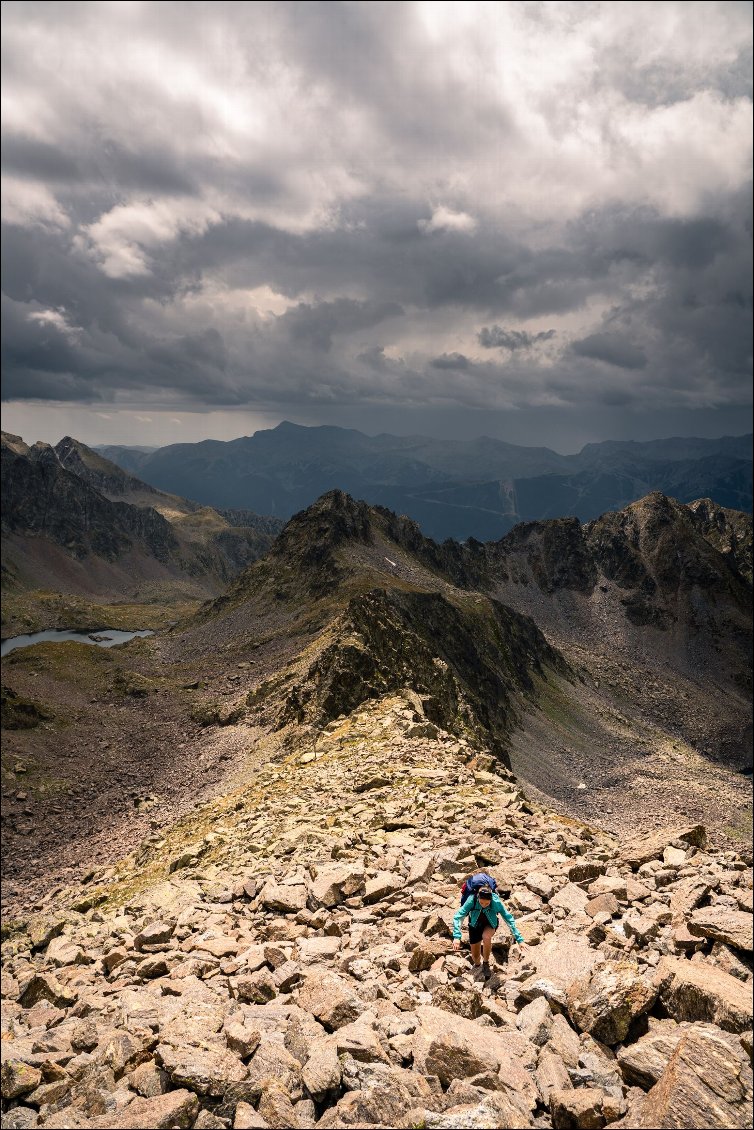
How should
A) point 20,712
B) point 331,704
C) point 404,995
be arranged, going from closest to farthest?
point 404,995 → point 331,704 → point 20,712

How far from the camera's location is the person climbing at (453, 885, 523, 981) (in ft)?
43.0

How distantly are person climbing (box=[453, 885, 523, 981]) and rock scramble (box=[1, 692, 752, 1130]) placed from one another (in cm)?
33

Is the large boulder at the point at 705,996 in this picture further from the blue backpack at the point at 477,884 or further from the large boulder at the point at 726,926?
the blue backpack at the point at 477,884

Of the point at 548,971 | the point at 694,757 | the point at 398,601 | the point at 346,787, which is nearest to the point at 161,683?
the point at 398,601

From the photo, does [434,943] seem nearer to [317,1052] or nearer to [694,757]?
[317,1052]

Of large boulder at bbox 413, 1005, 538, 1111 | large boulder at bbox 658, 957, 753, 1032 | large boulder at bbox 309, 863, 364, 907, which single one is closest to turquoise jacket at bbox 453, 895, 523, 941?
large boulder at bbox 413, 1005, 538, 1111

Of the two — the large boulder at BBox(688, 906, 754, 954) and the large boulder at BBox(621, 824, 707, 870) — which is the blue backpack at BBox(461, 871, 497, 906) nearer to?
the large boulder at BBox(688, 906, 754, 954)

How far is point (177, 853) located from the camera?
3406cm

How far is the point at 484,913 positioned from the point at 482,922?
0.76 feet

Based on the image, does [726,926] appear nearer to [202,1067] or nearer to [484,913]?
[484,913]

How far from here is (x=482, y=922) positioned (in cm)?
1354

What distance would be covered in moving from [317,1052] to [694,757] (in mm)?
168958

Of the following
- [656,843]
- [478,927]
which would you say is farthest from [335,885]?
[656,843]

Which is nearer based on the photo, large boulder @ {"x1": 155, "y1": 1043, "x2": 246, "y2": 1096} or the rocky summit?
the rocky summit
